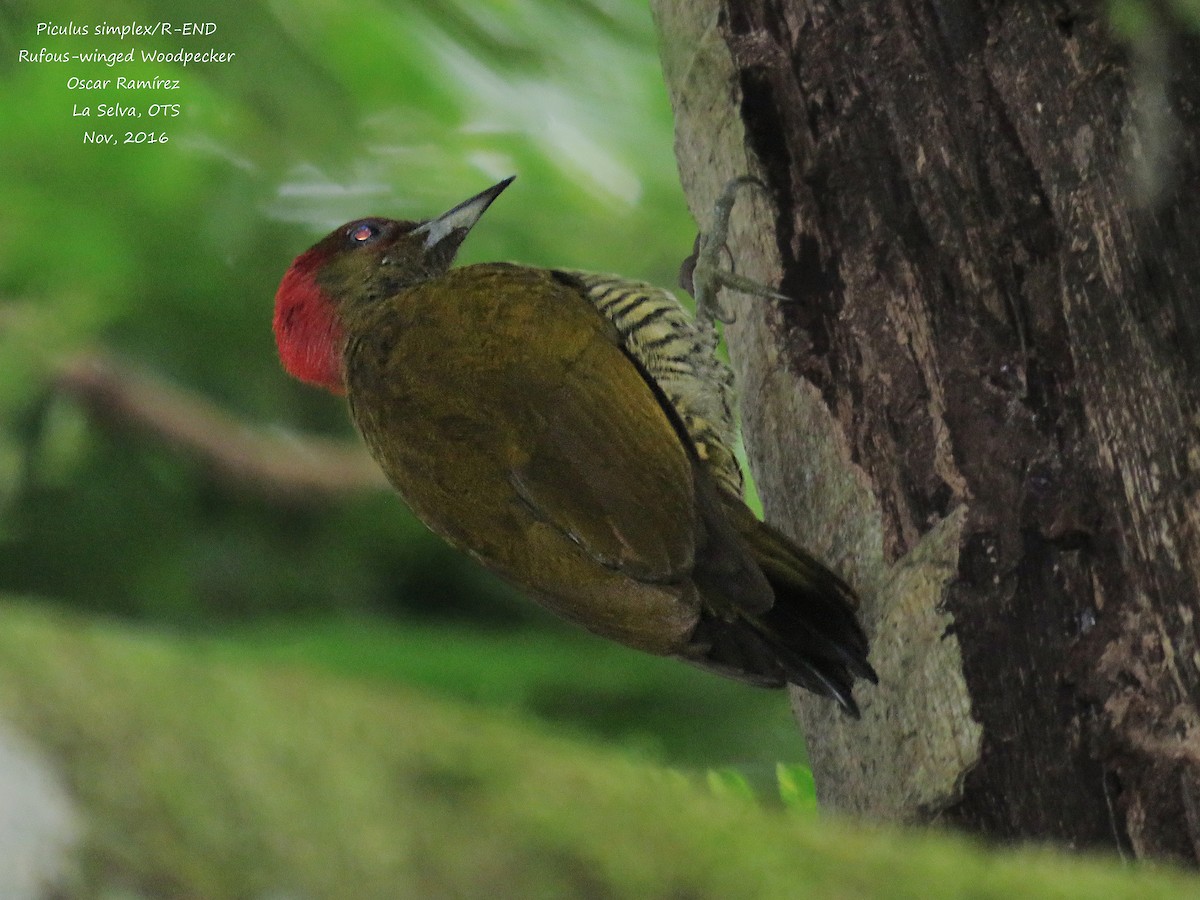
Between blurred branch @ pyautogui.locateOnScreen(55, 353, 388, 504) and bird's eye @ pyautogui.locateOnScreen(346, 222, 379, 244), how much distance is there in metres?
0.49

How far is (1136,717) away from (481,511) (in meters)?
1.01

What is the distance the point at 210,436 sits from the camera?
2848 mm

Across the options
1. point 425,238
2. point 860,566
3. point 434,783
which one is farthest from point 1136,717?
point 425,238

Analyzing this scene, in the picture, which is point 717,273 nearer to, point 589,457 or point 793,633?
point 589,457

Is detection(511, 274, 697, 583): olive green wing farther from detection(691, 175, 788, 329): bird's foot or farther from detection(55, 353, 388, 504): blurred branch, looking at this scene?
detection(55, 353, 388, 504): blurred branch

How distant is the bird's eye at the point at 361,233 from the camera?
9.60 feet

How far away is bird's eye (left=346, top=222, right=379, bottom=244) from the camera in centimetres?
293

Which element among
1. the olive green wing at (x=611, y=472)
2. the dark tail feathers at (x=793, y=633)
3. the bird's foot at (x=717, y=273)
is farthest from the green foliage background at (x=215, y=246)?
the dark tail feathers at (x=793, y=633)

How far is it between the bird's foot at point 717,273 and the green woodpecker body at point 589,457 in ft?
0.49

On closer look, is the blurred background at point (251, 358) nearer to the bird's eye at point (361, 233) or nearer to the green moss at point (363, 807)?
the bird's eye at point (361, 233)

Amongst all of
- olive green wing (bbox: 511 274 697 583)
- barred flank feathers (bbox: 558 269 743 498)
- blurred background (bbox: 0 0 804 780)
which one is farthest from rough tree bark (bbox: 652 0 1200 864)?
barred flank feathers (bbox: 558 269 743 498)

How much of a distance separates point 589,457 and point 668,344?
62 centimetres

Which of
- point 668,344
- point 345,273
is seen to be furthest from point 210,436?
point 668,344

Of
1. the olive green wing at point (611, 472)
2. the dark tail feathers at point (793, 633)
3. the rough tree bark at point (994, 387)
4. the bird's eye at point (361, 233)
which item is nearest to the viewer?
the rough tree bark at point (994, 387)
